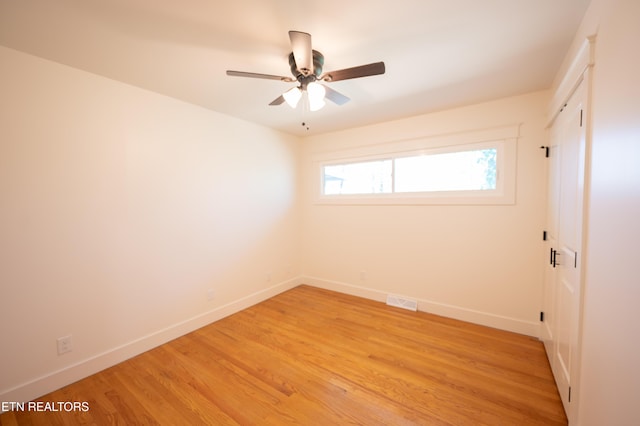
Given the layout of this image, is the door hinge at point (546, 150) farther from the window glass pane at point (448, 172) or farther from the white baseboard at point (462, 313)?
the white baseboard at point (462, 313)

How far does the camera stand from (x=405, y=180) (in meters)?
3.35

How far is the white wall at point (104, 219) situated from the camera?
1752mm

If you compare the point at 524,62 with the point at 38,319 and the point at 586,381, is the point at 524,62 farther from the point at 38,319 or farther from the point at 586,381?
the point at 38,319

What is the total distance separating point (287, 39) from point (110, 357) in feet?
9.56

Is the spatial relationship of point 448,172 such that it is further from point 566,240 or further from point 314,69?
point 314,69

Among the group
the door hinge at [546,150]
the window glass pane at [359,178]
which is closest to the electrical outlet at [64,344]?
the window glass pane at [359,178]

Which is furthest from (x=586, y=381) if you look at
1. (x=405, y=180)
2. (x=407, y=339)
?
(x=405, y=180)

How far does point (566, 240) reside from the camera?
1.68 metres

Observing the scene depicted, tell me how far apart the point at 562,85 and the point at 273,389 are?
3.05 metres

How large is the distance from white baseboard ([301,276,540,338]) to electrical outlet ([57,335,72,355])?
117 inches

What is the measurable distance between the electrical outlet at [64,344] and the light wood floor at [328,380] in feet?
0.89

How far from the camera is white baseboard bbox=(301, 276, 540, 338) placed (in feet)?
8.39

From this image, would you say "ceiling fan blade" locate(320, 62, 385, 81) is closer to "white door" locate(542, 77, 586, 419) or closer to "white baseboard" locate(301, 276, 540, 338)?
"white door" locate(542, 77, 586, 419)

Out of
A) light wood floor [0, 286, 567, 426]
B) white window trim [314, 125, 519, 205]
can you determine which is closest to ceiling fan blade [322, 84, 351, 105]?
white window trim [314, 125, 519, 205]
